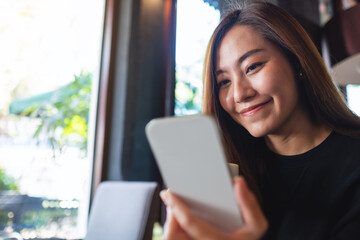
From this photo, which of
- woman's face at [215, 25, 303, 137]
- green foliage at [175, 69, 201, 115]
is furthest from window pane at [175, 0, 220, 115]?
woman's face at [215, 25, 303, 137]

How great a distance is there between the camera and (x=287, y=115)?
0.80m

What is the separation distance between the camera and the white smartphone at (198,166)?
46 centimetres

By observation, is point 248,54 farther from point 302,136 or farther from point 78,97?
point 78,97

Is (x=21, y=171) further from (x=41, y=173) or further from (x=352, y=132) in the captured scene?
(x=352, y=132)

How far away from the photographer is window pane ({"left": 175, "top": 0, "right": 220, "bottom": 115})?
1106 mm

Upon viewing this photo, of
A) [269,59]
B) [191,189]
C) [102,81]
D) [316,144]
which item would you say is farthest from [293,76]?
[102,81]

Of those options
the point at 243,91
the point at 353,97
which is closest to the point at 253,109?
the point at 243,91

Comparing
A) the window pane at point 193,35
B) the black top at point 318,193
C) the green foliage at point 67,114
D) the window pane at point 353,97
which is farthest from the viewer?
the green foliage at point 67,114

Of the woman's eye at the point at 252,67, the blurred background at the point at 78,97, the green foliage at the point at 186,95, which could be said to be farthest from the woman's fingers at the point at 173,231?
the green foliage at the point at 186,95

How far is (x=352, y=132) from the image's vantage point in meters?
0.80

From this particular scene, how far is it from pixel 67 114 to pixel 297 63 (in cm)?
179

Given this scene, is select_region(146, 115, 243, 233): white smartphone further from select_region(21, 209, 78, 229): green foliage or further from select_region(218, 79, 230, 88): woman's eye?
select_region(21, 209, 78, 229): green foliage

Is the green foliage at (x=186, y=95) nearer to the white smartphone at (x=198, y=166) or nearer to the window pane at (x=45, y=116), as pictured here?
the window pane at (x=45, y=116)

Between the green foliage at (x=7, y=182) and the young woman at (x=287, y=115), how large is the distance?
1565mm
